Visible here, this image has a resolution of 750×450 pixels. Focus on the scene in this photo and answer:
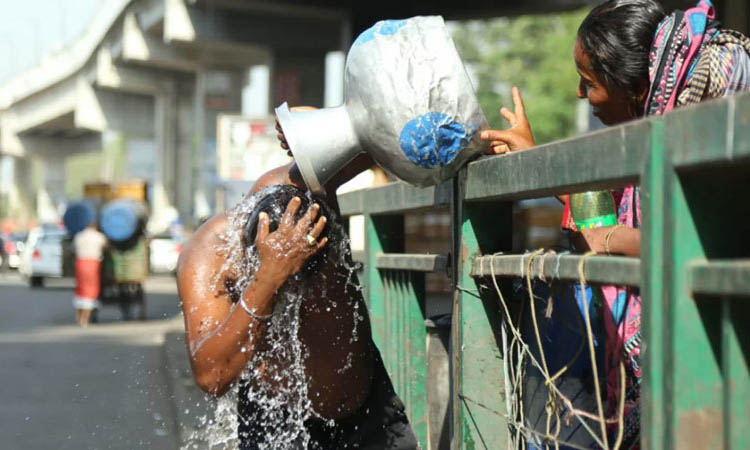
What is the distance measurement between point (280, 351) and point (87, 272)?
14425mm

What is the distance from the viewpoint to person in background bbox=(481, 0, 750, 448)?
235cm

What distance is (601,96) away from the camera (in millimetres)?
2803

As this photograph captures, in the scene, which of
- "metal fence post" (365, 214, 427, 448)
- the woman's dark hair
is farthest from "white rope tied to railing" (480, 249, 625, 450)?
"metal fence post" (365, 214, 427, 448)

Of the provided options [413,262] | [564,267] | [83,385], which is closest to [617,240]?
[564,267]

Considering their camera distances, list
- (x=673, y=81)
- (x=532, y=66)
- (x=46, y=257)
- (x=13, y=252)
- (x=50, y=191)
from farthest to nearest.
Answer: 1. (x=50, y=191)
2. (x=532, y=66)
3. (x=13, y=252)
4. (x=46, y=257)
5. (x=673, y=81)

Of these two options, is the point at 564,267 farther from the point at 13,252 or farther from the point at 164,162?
the point at 164,162

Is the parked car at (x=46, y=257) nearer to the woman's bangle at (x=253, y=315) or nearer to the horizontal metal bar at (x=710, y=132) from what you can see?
the woman's bangle at (x=253, y=315)

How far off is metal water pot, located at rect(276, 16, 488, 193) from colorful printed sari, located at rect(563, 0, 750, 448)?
418mm

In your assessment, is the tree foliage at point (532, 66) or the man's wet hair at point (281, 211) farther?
the tree foliage at point (532, 66)

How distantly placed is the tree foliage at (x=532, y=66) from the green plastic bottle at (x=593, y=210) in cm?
4329

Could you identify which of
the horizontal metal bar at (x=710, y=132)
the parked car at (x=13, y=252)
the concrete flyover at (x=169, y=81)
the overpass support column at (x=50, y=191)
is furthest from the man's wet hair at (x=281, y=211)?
the overpass support column at (x=50, y=191)

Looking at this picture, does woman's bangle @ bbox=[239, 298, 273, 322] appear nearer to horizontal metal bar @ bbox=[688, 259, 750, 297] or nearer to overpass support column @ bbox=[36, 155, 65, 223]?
horizontal metal bar @ bbox=[688, 259, 750, 297]

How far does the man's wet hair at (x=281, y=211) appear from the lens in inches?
109

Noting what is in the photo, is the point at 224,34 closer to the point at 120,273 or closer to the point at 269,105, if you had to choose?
the point at 269,105
